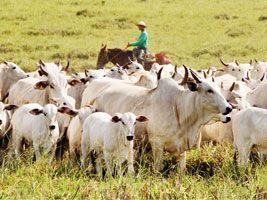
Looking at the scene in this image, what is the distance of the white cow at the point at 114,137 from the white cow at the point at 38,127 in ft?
1.69

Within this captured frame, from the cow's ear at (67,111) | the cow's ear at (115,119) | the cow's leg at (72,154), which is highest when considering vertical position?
the cow's ear at (115,119)

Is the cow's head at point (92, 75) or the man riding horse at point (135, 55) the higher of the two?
the cow's head at point (92, 75)

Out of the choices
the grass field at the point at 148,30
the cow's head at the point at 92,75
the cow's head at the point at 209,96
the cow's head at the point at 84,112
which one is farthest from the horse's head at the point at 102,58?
the cow's head at the point at 209,96

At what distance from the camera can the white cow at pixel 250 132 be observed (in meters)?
8.21

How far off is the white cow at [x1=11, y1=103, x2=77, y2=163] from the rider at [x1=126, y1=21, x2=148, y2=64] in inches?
313

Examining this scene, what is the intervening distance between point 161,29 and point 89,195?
1754cm

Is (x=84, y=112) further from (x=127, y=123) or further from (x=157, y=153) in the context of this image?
(x=127, y=123)

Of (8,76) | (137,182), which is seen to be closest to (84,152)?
(137,182)

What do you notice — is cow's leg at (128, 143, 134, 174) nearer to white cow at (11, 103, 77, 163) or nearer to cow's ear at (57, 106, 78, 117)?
white cow at (11, 103, 77, 163)

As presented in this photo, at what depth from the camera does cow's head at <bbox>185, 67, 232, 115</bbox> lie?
27.6 feet

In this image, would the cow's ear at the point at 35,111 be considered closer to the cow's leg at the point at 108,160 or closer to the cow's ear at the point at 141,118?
the cow's leg at the point at 108,160

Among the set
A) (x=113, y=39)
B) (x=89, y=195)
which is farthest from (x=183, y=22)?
(x=89, y=195)

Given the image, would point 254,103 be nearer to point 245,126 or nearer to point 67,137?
point 245,126

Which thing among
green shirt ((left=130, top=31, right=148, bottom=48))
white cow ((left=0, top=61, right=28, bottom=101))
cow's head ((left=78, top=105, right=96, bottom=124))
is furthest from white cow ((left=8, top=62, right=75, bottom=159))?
green shirt ((left=130, top=31, right=148, bottom=48))
